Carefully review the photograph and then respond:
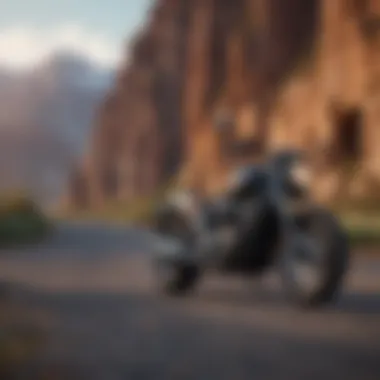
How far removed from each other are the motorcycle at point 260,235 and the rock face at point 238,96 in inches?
3.3

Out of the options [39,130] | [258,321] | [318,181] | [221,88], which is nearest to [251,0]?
[221,88]

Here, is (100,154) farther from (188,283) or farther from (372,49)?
(372,49)

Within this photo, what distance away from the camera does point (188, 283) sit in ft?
7.41

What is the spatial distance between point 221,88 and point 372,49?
0.36 m

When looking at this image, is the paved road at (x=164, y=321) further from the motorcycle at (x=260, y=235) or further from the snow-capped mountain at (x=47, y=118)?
the snow-capped mountain at (x=47, y=118)

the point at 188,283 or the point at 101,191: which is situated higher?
the point at 101,191

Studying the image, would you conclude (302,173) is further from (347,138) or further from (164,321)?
(164,321)

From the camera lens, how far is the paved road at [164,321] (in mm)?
1854

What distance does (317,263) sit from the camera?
7.04 ft

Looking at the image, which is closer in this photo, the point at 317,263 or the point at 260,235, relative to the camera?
the point at 317,263

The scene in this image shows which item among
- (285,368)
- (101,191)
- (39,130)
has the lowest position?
(285,368)

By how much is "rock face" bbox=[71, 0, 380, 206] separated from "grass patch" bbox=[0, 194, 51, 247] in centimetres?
13

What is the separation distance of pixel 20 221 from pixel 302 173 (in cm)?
62

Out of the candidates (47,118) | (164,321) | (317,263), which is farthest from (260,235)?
(47,118)
